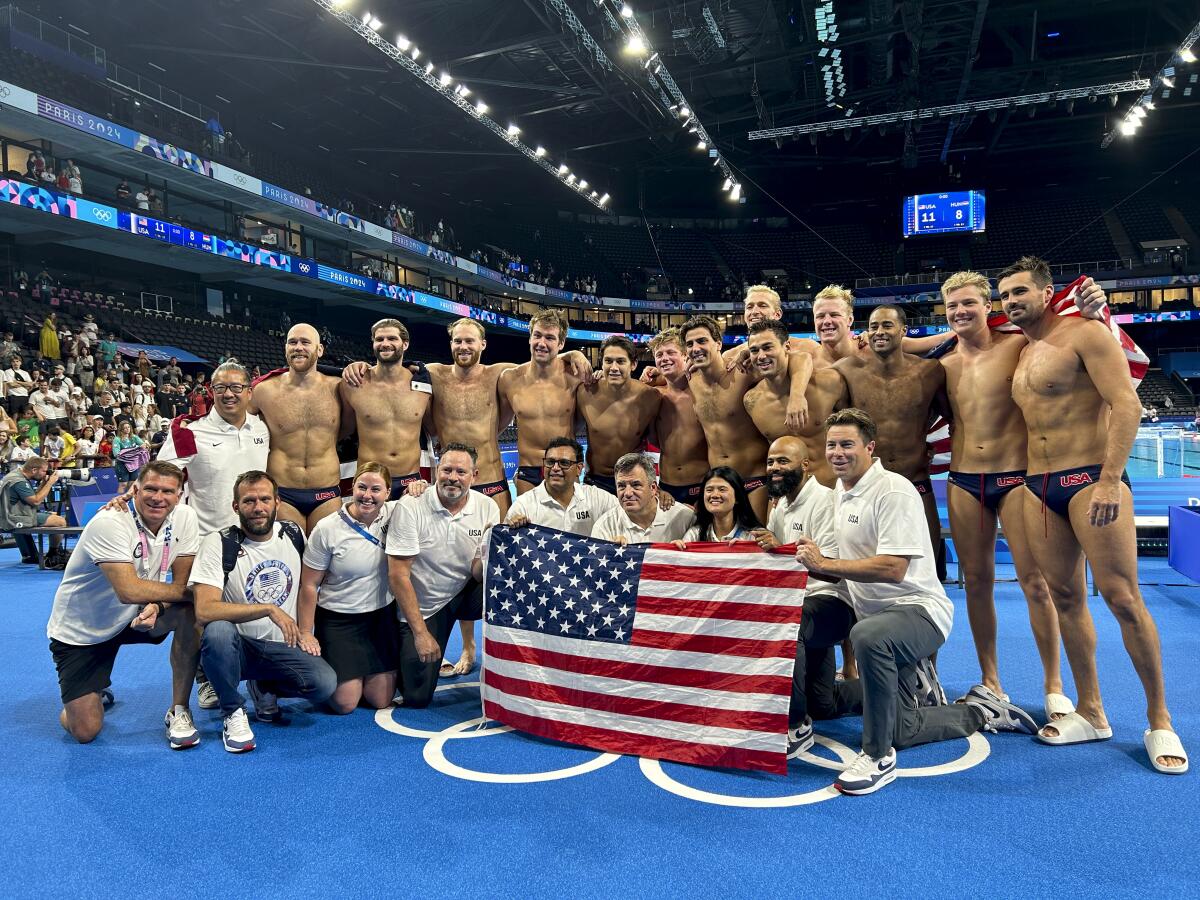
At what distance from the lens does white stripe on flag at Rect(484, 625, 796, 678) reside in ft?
11.2

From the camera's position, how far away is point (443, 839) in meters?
2.80

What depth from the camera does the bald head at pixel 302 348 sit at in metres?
4.97

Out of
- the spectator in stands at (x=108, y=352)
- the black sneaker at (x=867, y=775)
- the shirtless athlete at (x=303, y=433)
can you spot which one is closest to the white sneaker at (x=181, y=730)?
the shirtless athlete at (x=303, y=433)

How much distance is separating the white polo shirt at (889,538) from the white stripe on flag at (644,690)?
662mm

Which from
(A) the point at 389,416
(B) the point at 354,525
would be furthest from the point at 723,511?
(A) the point at 389,416

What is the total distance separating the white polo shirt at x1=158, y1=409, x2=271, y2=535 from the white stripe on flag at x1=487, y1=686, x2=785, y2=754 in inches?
88.1

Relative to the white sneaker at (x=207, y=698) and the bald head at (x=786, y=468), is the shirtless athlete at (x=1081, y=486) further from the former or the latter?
the white sneaker at (x=207, y=698)

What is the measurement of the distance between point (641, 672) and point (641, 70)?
62.9ft

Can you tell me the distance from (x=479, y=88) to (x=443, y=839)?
24.5 meters

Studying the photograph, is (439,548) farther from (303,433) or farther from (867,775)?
(867,775)

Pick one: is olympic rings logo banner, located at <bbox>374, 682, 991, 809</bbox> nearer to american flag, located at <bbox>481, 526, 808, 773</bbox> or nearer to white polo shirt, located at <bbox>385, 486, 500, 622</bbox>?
american flag, located at <bbox>481, 526, 808, 773</bbox>

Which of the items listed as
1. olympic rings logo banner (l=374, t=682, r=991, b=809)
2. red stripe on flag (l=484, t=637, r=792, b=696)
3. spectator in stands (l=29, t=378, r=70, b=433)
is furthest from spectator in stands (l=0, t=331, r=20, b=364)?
red stripe on flag (l=484, t=637, r=792, b=696)

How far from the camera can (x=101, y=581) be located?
3.98m

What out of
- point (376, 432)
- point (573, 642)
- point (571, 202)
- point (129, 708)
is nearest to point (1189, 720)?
point (573, 642)
